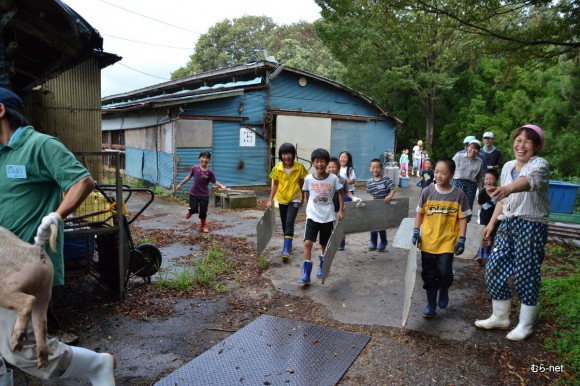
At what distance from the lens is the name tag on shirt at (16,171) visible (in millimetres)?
2322

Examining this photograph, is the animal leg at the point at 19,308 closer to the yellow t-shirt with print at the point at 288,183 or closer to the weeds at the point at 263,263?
the weeds at the point at 263,263

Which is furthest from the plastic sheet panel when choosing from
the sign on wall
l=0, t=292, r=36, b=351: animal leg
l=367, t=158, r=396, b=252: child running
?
the sign on wall

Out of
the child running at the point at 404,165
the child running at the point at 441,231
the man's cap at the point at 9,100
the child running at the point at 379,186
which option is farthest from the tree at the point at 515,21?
the child running at the point at 404,165

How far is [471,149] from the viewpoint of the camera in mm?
6258

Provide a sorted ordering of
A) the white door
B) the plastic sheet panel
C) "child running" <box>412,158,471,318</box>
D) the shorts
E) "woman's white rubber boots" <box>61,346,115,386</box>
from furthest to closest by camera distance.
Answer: the white door
the shorts
"child running" <box>412,158,471,318</box>
the plastic sheet panel
"woman's white rubber boots" <box>61,346,115,386</box>

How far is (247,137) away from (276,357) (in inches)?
463

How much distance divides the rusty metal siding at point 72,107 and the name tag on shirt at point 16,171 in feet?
24.4

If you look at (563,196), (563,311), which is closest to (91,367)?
(563,311)

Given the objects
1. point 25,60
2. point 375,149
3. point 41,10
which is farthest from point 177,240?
point 375,149

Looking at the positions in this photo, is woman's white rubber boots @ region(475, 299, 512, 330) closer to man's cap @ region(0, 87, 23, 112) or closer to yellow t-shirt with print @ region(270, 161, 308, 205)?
yellow t-shirt with print @ region(270, 161, 308, 205)

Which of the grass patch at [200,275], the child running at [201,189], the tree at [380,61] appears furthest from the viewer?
the tree at [380,61]

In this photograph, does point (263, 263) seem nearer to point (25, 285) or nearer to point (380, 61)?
point (25, 285)

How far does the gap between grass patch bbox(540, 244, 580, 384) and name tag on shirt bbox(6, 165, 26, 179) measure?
3945 millimetres

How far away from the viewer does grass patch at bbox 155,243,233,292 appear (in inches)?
199
